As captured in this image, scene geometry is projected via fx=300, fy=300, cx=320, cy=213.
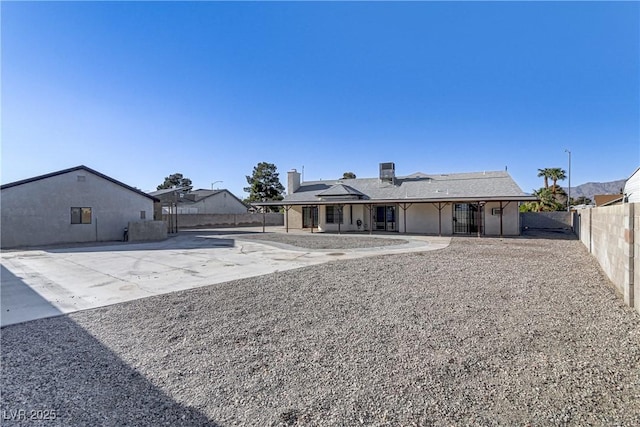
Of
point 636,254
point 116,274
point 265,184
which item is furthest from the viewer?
point 265,184

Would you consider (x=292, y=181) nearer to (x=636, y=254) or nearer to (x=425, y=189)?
(x=425, y=189)

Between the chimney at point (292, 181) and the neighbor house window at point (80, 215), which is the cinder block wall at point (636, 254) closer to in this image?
the neighbor house window at point (80, 215)

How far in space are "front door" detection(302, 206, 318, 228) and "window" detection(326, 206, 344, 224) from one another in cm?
173

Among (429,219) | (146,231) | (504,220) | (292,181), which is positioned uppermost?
(292,181)

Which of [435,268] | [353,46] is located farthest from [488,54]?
[435,268]

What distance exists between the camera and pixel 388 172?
2367 centimetres

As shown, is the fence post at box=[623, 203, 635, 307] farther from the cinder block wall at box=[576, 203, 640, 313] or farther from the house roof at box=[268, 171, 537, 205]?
the house roof at box=[268, 171, 537, 205]

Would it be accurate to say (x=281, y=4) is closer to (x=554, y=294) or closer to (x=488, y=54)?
(x=488, y=54)

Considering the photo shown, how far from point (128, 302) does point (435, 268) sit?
287 inches

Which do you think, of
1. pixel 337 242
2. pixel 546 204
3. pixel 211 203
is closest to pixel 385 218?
pixel 337 242

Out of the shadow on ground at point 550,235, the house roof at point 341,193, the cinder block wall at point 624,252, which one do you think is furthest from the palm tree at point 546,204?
the cinder block wall at point 624,252

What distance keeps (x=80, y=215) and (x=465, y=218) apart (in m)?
23.3

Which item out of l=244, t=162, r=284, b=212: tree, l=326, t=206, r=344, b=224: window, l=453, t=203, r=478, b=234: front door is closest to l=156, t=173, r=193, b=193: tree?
l=244, t=162, r=284, b=212: tree

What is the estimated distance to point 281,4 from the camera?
10.5 meters
